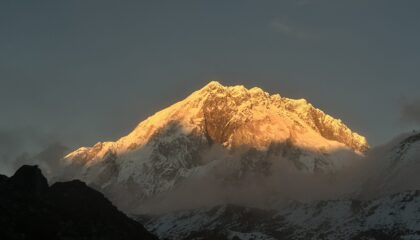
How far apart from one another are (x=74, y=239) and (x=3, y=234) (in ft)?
58.3

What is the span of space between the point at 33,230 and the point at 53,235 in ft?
14.6

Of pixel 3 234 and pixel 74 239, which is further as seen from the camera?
pixel 74 239

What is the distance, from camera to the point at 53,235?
19712 centimetres

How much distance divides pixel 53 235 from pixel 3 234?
13.0 m

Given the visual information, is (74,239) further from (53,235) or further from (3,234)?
(3,234)

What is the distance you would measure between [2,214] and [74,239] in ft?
52.9

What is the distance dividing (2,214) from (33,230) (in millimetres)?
7945

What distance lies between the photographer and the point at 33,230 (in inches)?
7692

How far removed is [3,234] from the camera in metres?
187

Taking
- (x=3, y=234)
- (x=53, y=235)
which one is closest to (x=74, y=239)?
(x=53, y=235)

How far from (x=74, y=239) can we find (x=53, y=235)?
16.3 feet
